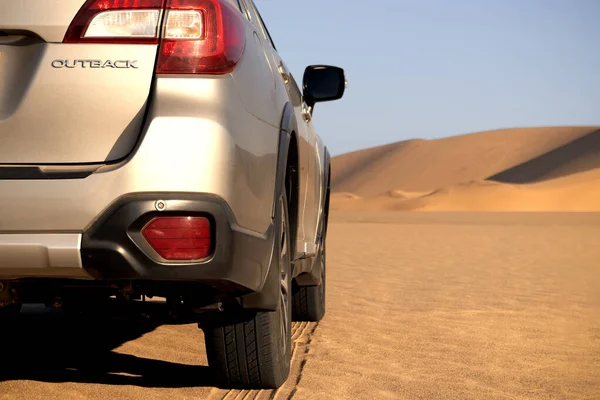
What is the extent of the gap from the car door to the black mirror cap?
10cm

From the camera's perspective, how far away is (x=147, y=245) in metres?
3.24

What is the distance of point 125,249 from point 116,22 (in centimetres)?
77

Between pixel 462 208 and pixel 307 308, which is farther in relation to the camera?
pixel 462 208

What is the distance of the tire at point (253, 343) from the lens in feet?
13.8

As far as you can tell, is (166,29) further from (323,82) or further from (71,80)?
(323,82)

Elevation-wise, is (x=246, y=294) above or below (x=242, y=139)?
below

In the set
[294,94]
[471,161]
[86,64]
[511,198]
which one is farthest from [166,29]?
[471,161]

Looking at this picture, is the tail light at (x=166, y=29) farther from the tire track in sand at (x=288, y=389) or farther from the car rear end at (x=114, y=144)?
the tire track in sand at (x=288, y=389)

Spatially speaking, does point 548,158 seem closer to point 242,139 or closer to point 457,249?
point 457,249

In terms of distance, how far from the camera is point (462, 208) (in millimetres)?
66188

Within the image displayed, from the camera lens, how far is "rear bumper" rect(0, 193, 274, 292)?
3166 mm

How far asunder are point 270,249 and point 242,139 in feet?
1.81

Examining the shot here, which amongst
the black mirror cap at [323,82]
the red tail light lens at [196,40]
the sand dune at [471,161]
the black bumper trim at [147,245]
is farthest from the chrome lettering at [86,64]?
the sand dune at [471,161]

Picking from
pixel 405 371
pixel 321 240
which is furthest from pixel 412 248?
pixel 405 371
